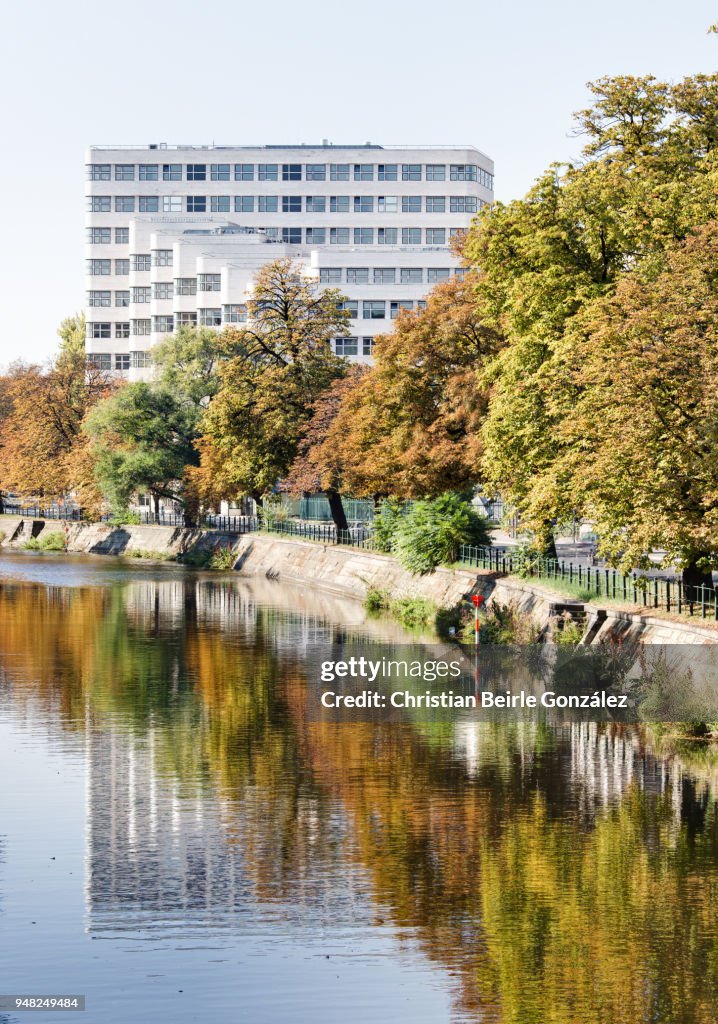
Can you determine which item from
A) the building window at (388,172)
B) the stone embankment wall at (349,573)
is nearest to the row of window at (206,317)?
the building window at (388,172)

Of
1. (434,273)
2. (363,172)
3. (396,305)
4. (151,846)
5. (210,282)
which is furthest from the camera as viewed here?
(363,172)

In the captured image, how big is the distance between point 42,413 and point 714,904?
94.1 m

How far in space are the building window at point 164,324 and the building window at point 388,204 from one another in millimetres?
22780

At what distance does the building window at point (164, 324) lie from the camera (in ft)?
474

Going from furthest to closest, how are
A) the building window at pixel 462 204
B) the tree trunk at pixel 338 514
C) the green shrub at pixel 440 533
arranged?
the building window at pixel 462 204 < the tree trunk at pixel 338 514 < the green shrub at pixel 440 533

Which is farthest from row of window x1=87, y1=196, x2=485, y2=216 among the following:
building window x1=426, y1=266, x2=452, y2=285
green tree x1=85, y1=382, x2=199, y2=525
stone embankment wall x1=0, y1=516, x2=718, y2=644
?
green tree x1=85, y1=382, x2=199, y2=525

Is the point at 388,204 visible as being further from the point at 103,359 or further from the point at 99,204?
the point at 103,359

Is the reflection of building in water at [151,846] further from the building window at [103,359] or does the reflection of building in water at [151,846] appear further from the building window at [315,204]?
the building window at [103,359]

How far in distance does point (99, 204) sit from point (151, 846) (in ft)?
461

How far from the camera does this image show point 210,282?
Result: 13750 centimetres

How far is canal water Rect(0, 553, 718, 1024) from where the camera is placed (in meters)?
16.3

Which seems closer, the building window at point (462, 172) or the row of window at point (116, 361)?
the building window at point (462, 172)

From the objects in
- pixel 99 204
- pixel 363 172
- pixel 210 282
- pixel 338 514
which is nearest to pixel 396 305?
pixel 210 282

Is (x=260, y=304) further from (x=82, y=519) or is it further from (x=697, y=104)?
(x=697, y=104)
